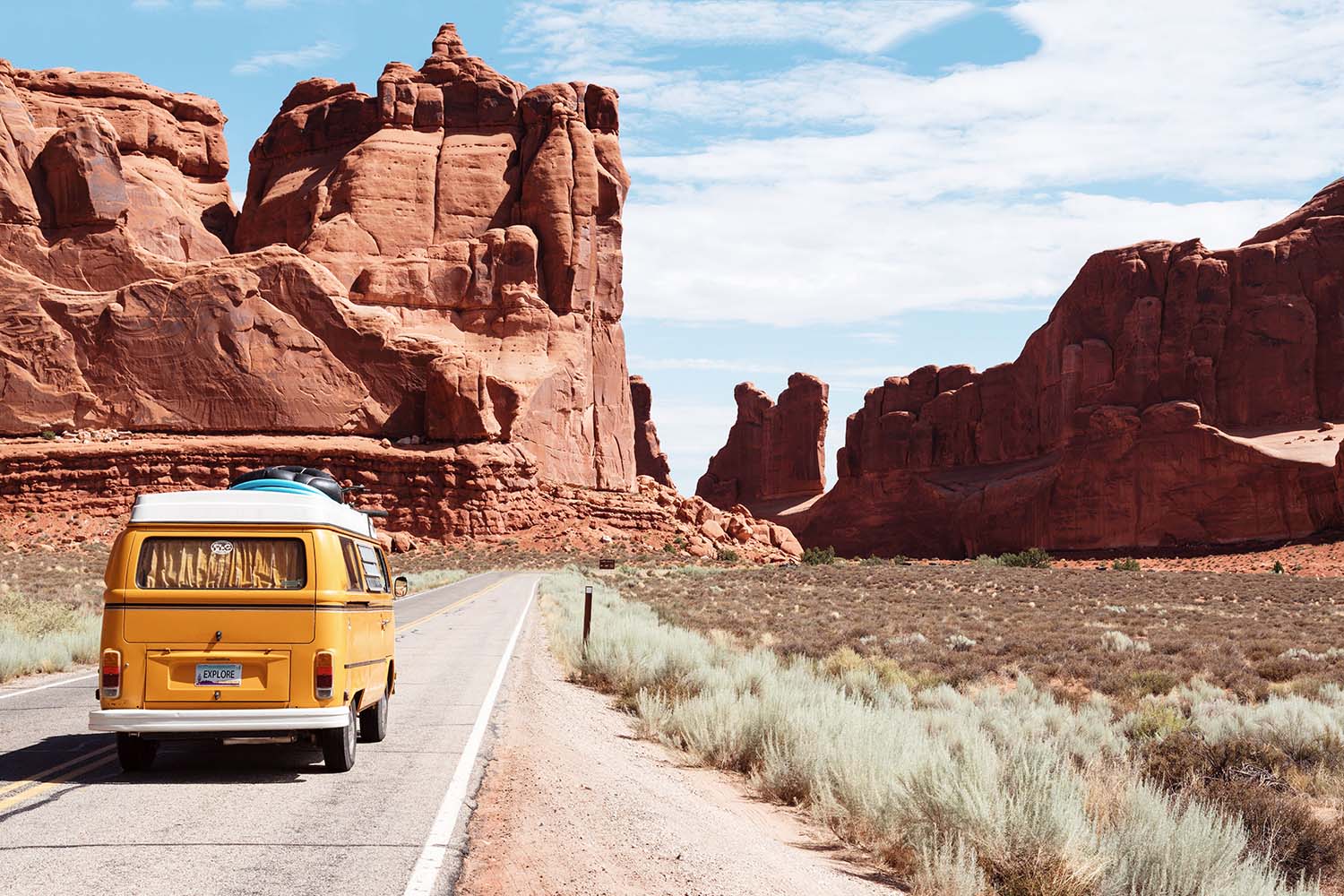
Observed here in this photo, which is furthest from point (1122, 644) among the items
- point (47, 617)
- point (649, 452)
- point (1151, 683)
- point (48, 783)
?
point (649, 452)

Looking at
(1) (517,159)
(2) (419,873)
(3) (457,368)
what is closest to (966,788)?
(2) (419,873)

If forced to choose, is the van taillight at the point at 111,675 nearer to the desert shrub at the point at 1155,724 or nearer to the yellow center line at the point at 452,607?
the desert shrub at the point at 1155,724

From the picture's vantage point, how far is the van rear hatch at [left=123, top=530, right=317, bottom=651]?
877cm

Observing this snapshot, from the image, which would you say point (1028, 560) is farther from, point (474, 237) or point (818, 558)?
point (474, 237)

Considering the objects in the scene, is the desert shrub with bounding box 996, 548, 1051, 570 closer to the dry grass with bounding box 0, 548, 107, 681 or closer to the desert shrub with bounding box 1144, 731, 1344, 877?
the dry grass with bounding box 0, 548, 107, 681

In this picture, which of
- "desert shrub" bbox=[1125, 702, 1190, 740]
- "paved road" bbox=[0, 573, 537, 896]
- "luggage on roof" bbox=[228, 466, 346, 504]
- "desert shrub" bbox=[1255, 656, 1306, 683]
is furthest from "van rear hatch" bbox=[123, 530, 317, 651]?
"desert shrub" bbox=[1255, 656, 1306, 683]

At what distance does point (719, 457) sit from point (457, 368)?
7343 cm

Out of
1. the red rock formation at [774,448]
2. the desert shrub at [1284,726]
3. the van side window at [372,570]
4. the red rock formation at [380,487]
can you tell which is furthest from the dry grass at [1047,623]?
the red rock formation at [774,448]

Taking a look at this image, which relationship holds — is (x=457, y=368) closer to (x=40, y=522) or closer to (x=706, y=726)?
(x=40, y=522)

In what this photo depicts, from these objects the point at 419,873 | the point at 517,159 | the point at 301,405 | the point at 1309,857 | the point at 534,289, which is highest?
the point at 517,159

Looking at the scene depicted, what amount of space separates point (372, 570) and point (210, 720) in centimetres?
251

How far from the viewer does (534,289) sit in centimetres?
8206

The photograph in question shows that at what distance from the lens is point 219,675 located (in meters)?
8.74

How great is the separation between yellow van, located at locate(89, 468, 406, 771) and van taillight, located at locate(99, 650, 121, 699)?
1 cm
